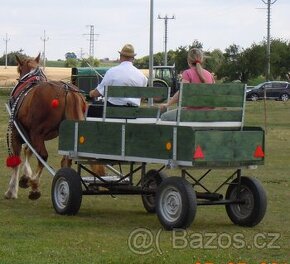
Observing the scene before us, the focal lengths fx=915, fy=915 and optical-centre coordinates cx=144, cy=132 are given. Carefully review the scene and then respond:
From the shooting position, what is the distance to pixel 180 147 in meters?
10.1

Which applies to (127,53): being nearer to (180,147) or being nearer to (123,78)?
(123,78)

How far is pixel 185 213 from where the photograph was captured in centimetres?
1006

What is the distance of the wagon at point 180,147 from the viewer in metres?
10.2

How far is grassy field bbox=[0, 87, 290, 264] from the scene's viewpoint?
8445 mm

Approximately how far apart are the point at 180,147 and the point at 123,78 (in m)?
2.20

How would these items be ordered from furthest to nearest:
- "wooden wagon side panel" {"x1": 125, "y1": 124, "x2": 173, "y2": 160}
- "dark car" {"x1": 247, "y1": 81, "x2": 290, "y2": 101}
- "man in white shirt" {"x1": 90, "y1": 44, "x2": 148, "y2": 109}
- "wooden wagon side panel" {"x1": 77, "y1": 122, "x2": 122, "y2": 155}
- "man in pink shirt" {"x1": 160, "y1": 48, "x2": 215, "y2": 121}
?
"dark car" {"x1": 247, "y1": 81, "x2": 290, "y2": 101}
"man in white shirt" {"x1": 90, "y1": 44, "x2": 148, "y2": 109}
"man in pink shirt" {"x1": 160, "y1": 48, "x2": 215, "y2": 121}
"wooden wagon side panel" {"x1": 77, "y1": 122, "x2": 122, "y2": 155}
"wooden wagon side panel" {"x1": 125, "y1": 124, "x2": 173, "y2": 160}

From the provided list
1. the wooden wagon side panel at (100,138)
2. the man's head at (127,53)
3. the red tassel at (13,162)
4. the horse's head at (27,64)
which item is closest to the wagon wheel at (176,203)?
the wooden wagon side panel at (100,138)

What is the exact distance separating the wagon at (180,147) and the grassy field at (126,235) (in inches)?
11.1

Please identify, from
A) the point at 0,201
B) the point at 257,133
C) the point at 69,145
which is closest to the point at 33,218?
the point at 69,145

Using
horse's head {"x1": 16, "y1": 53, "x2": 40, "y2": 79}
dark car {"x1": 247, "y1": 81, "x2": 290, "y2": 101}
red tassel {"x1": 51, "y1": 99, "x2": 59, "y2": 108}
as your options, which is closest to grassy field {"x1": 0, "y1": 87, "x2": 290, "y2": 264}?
red tassel {"x1": 51, "y1": 99, "x2": 59, "y2": 108}

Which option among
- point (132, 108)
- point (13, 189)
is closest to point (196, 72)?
point (132, 108)

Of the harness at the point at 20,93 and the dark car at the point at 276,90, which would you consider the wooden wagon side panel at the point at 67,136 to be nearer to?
the harness at the point at 20,93

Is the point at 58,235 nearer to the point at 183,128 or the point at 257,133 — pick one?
the point at 183,128

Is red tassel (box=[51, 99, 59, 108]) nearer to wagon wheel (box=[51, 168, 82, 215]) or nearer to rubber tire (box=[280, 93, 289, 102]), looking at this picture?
wagon wheel (box=[51, 168, 82, 215])
